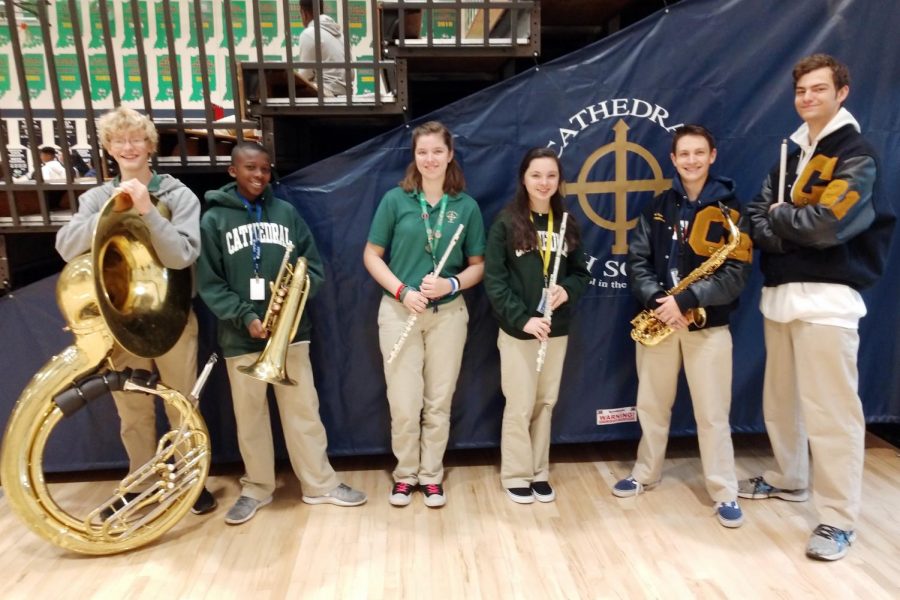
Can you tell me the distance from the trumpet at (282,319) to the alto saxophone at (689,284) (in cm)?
146

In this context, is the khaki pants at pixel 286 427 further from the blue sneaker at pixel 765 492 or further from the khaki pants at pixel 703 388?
the blue sneaker at pixel 765 492

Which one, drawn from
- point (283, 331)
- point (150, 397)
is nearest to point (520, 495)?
point (283, 331)

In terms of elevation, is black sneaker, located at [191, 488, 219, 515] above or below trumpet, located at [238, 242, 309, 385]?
below

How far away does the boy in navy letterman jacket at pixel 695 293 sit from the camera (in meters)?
2.57

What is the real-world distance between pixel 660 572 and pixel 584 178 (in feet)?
5.68

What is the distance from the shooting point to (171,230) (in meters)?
2.36

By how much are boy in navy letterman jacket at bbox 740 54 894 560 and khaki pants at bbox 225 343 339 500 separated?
1.98m

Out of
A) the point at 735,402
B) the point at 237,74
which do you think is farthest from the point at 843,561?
the point at 237,74

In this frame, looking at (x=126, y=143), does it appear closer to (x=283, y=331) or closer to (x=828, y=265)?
(x=283, y=331)

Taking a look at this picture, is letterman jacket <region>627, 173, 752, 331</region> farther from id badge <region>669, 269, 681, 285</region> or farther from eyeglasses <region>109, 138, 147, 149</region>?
eyeglasses <region>109, 138, 147, 149</region>

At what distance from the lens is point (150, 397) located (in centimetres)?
280

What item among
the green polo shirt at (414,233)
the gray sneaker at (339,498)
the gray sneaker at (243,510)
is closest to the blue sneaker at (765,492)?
the green polo shirt at (414,233)

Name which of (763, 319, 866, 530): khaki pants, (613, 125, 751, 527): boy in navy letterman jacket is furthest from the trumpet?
(763, 319, 866, 530): khaki pants

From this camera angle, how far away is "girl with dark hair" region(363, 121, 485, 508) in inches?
106
